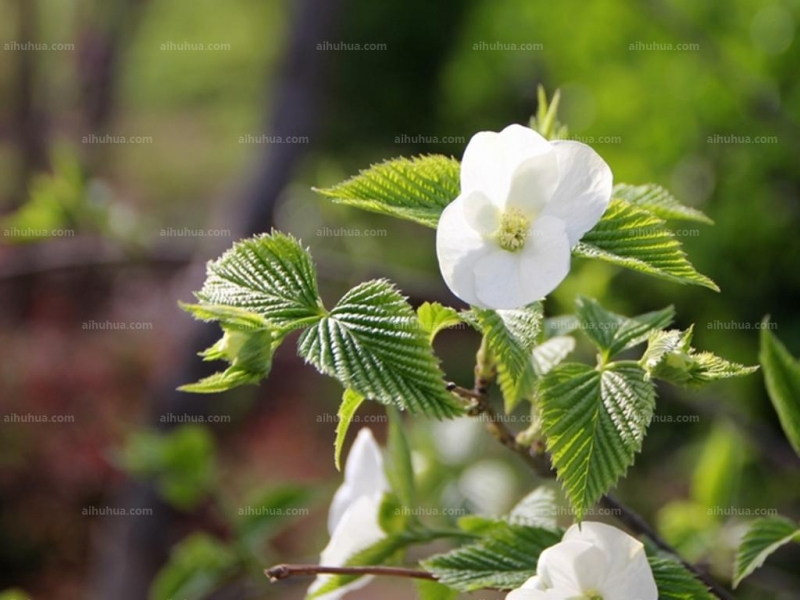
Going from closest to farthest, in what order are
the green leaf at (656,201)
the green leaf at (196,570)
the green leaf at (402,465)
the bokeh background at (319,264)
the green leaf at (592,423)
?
the green leaf at (592,423), the green leaf at (656,201), the green leaf at (402,465), the green leaf at (196,570), the bokeh background at (319,264)

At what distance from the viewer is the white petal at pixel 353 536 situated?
23.5 inches

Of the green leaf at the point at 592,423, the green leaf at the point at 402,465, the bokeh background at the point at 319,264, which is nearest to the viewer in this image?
the green leaf at the point at 592,423

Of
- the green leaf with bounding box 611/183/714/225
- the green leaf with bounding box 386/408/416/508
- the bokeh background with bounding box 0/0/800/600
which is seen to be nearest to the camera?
the green leaf with bounding box 611/183/714/225

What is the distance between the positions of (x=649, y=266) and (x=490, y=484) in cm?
87

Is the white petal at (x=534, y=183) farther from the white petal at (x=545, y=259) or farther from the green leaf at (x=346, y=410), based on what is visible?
the green leaf at (x=346, y=410)

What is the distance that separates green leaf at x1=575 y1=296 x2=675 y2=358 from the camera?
0.51 metres

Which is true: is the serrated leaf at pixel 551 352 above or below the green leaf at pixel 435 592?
above

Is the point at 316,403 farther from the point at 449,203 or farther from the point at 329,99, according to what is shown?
the point at 449,203

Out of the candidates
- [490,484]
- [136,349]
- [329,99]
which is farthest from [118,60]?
[490,484]

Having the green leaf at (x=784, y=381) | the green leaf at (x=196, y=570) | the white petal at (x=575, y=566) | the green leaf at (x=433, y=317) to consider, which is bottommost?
the green leaf at (x=196, y=570)

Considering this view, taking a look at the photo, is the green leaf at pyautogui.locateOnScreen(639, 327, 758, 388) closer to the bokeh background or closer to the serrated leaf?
the serrated leaf

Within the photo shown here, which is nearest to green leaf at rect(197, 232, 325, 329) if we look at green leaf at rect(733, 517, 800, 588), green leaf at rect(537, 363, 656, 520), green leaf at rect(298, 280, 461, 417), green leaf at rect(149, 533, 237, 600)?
green leaf at rect(298, 280, 461, 417)

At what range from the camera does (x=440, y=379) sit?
446 mm

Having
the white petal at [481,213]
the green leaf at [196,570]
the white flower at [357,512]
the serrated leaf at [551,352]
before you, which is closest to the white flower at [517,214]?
the white petal at [481,213]
